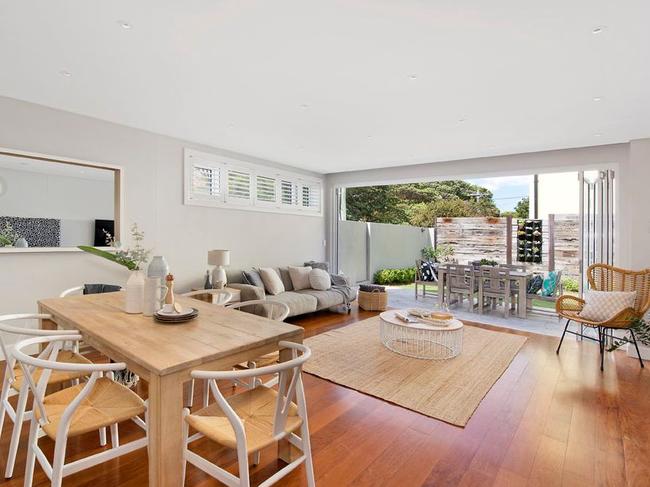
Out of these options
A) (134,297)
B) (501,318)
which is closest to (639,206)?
(501,318)

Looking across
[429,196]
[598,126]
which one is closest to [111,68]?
[598,126]

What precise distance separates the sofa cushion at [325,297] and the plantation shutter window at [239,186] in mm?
1777

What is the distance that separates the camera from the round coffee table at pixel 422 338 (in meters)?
3.64

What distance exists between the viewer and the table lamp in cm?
465

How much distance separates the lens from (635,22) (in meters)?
2.05

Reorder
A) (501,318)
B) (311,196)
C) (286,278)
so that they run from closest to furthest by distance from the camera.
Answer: (501,318)
(286,278)
(311,196)

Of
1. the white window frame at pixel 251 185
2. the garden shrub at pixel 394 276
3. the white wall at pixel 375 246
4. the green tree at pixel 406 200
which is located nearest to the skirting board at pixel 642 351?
the white wall at pixel 375 246

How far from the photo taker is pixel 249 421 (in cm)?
158

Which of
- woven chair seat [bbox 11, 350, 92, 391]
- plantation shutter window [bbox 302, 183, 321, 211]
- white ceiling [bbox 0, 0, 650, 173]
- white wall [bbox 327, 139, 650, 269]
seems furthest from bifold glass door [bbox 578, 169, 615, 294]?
woven chair seat [bbox 11, 350, 92, 391]

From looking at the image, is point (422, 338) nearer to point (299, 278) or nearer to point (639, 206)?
point (299, 278)

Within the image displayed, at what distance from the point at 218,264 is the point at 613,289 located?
4791mm

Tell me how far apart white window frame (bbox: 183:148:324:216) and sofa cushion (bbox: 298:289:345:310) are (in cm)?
165

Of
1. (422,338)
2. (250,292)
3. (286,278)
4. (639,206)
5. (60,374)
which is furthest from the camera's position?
(286,278)

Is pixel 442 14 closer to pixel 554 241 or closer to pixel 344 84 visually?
pixel 344 84
